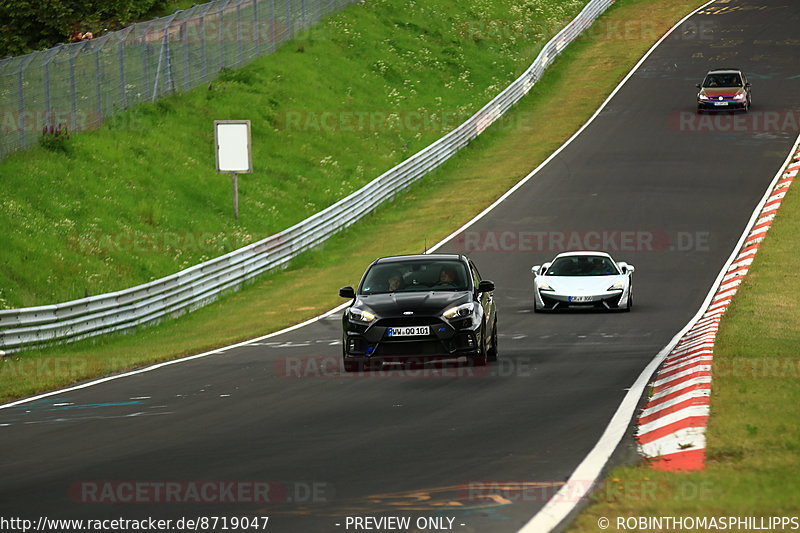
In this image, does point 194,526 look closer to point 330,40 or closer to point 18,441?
point 18,441

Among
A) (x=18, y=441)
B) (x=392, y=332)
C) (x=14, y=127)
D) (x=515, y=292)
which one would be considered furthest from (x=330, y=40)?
(x=18, y=441)

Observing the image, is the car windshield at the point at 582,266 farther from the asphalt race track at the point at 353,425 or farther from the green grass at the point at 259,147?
the green grass at the point at 259,147

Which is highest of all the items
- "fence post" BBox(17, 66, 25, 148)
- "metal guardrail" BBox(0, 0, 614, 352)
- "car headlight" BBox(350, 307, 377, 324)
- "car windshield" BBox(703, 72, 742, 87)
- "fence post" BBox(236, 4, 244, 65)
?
"fence post" BBox(236, 4, 244, 65)

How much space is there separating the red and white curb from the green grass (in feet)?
45.5

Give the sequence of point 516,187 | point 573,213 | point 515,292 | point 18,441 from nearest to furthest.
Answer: point 18,441, point 515,292, point 573,213, point 516,187

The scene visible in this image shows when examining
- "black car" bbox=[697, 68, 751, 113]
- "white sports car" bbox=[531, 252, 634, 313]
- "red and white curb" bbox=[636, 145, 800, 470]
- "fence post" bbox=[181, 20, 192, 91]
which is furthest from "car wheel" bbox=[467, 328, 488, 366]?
"black car" bbox=[697, 68, 751, 113]

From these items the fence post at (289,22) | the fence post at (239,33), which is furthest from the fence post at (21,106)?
the fence post at (289,22)

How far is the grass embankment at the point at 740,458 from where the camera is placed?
766 centimetres

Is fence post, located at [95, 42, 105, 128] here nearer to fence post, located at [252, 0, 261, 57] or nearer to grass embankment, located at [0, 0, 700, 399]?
grass embankment, located at [0, 0, 700, 399]

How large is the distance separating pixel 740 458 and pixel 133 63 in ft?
110

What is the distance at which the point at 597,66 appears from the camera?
6097cm

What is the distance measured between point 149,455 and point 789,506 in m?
5.34

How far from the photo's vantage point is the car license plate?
639 inches

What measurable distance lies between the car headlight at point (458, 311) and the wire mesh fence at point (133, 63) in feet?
58.5
